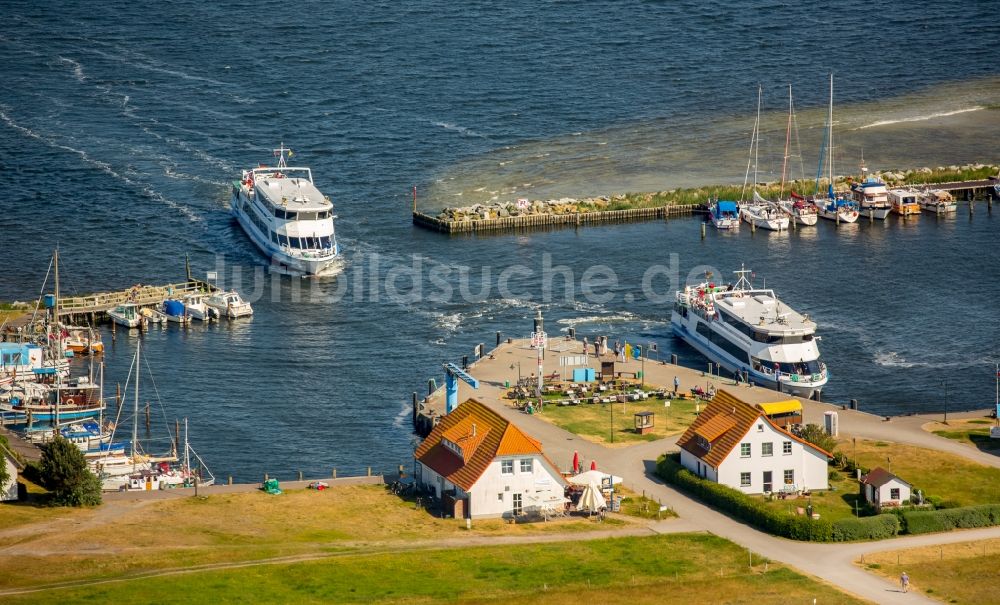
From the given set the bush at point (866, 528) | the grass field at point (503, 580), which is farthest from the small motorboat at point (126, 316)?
the bush at point (866, 528)

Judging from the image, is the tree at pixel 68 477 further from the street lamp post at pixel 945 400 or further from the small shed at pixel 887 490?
the street lamp post at pixel 945 400

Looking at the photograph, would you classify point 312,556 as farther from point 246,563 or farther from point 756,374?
point 756,374

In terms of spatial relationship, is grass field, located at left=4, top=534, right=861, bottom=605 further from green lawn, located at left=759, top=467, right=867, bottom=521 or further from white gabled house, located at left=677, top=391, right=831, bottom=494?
white gabled house, located at left=677, top=391, right=831, bottom=494

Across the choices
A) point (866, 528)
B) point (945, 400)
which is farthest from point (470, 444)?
point (945, 400)

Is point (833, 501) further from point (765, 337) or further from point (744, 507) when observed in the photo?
point (765, 337)

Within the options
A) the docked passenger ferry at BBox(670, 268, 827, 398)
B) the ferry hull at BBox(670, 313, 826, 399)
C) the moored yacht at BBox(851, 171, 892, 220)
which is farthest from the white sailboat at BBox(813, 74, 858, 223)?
the ferry hull at BBox(670, 313, 826, 399)
